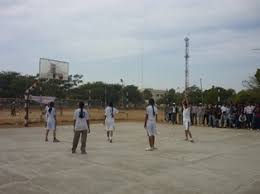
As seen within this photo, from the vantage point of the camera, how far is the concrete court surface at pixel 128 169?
29.8 ft

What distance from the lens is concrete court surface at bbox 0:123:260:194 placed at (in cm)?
909

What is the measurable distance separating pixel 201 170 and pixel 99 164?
277cm

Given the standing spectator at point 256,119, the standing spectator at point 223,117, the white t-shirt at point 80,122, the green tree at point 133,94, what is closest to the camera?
the white t-shirt at point 80,122

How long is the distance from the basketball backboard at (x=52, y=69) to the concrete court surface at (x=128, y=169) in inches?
734

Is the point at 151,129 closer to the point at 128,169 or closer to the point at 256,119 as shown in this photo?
the point at 128,169

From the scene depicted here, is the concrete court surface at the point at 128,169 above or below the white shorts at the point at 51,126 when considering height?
below

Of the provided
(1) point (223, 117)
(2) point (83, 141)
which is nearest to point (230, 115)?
(1) point (223, 117)

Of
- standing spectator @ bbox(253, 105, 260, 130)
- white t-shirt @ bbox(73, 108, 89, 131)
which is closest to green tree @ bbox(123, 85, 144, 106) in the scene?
standing spectator @ bbox(253, 105, 260, 130)

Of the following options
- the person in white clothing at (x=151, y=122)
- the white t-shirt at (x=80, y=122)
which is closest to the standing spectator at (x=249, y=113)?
the person in white clothing at (x=151, y=122)

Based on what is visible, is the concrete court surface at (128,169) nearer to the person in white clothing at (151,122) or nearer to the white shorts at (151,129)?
the person in white clothing at (151,122)

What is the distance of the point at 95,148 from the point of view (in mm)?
15820

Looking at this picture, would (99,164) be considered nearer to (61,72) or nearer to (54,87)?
(61,72)

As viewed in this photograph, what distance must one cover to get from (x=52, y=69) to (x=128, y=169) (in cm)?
2557

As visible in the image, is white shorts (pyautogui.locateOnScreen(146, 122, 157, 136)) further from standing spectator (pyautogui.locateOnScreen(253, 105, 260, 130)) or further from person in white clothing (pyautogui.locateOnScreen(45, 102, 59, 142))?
standing spectator (pyautogui.locateOnScreen(253, 105, 260, 130))
